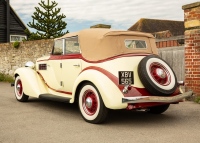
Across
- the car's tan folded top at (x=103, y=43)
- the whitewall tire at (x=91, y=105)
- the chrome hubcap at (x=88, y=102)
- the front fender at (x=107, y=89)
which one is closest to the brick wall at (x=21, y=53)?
the car's tan folded top at (x=103, y=43)

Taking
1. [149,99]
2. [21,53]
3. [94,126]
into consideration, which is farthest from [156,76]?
[21,53]

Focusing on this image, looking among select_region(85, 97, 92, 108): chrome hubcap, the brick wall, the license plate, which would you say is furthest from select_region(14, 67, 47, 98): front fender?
the brick wall

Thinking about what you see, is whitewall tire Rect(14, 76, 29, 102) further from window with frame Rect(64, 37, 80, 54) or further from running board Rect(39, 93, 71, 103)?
window with frame Rect(64, 37, 80, 54)

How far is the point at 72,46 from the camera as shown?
5.91 m

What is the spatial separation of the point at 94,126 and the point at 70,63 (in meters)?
1.53

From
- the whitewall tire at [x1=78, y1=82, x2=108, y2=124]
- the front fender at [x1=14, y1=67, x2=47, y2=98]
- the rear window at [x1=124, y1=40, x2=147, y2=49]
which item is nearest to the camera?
the whitewall tire at [x1=78, y1=82, x2=108, y2=124]

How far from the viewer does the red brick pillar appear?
7.27m

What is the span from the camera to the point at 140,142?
12.9 ft

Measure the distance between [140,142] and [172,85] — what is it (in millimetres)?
1505

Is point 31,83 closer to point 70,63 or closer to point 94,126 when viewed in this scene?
point 70,63

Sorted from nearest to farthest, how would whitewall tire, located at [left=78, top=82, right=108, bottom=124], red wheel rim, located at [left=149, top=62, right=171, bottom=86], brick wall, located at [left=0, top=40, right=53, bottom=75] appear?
whitewall tire, located at [left=78, top=82, right=108, bottom=124], red wheel rim, located at [left=149, top=62, right=171, bottom=86], brick wall, located at [left=0, top=40, right=53, bottom=75]

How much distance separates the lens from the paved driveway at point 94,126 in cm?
413

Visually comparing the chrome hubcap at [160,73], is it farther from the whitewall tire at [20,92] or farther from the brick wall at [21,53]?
the brick wall at [21,53]

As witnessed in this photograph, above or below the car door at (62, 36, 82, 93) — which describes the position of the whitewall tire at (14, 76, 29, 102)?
below
